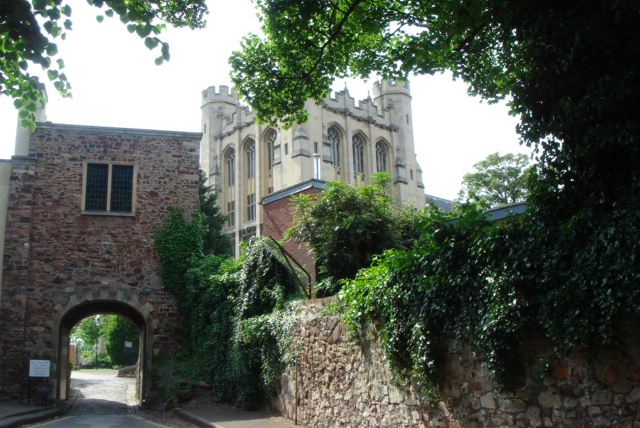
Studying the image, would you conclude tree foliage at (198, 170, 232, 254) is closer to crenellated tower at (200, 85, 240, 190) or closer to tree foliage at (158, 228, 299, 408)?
tree foliage at (158, 228, 299, 408)

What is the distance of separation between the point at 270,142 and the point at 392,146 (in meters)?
12.8

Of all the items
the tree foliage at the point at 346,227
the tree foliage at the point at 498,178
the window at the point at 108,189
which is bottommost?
the tree foliage at the point at 346,227

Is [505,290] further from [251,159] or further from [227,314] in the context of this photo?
[251,159]

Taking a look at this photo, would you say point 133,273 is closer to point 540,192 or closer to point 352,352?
point 352,352

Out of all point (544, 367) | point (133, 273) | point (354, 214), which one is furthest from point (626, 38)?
point (133, 273)

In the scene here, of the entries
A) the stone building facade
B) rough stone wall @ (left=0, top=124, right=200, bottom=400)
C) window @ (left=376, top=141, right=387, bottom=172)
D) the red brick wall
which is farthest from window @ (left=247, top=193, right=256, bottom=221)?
the red brick wall

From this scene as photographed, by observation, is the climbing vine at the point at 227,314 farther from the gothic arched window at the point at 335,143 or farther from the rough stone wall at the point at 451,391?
the gothic arched window at the point at 335,143

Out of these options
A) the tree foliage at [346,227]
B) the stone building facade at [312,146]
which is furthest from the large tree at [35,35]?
the stone building facade at [312,146]

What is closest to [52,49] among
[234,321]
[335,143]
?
[234,321]

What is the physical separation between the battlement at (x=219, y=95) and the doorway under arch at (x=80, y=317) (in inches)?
1758

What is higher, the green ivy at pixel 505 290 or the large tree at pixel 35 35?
the large tree at pixel 35 35

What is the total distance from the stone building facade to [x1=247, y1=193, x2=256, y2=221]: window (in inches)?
3.8

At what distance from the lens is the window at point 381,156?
61.2 m

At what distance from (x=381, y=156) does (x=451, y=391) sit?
2145 inches
